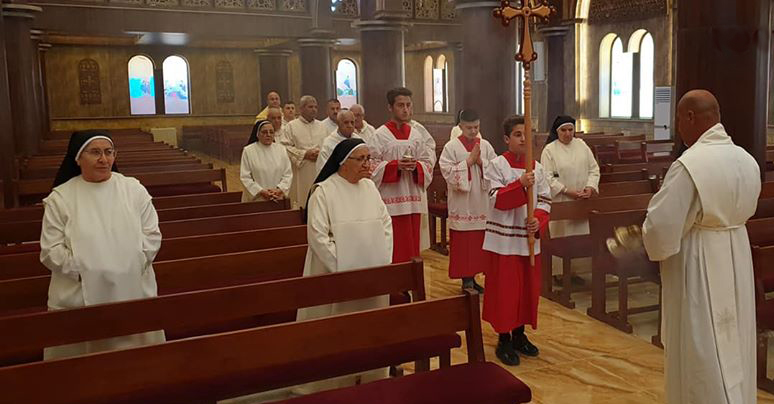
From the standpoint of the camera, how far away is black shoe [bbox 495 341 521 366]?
5395 millimetres

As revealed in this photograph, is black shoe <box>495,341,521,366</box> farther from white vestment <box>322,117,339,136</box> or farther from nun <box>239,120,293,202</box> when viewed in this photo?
white vestment <box>322,117,339,136</box>

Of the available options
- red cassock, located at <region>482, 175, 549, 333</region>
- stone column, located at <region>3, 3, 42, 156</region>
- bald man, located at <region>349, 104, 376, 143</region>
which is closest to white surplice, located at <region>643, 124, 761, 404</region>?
red cassock, located at <region>482, 175, 549, 333</region>

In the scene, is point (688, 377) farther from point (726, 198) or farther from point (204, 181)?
point (204, 181)

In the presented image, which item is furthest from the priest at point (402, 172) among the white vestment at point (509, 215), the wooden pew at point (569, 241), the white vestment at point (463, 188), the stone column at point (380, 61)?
the stone column at point (380, 61)

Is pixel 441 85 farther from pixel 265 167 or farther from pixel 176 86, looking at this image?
pixel 265 167

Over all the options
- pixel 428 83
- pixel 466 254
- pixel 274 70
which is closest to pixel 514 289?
pixel 466 254

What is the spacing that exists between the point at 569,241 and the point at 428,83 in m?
Result: 24.6

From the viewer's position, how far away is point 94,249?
3.89 meters

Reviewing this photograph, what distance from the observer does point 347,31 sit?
24.0 meters

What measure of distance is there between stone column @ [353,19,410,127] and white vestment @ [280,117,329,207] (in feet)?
9.24

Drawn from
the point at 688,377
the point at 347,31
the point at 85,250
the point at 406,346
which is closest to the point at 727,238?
the point at 688,377

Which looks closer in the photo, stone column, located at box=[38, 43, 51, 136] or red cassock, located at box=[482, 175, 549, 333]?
red cassock, located at box=[482, 175, 549, 333]

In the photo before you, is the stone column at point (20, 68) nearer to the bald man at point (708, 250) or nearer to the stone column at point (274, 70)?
the stone column at point (274, 70)

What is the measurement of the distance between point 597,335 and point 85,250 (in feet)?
13.3
